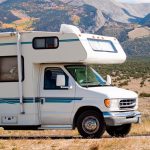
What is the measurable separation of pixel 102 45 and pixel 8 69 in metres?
2.56

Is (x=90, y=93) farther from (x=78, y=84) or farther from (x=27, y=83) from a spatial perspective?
(x=27, y=83)

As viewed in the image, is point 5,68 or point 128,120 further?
point 5,68

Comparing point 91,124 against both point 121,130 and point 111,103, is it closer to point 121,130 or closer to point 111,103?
point 111,103

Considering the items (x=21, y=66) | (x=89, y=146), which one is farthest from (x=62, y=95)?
(x=89, y=146)

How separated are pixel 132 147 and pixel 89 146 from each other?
879 millimetres

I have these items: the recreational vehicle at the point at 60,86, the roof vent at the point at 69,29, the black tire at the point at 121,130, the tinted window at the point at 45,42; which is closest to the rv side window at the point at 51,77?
the recreational vehicle at the point at 60,86

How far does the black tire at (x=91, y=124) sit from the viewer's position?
13.5m

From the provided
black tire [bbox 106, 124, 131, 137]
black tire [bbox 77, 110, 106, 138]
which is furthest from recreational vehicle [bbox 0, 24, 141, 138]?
black tire [bbox 106, 124, 131, 137]

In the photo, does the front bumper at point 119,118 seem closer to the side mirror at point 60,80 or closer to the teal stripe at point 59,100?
the teal stripe at point 59,100

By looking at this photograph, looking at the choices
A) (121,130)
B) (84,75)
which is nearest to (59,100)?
(84,75)

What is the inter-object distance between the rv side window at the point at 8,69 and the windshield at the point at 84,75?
1471 mm

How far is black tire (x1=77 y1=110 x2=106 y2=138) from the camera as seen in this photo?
13.5 meters

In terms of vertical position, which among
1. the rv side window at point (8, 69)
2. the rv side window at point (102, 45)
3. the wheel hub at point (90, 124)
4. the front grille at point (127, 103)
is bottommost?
the wheel hub at point (90, 124)

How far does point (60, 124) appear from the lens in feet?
46.1
